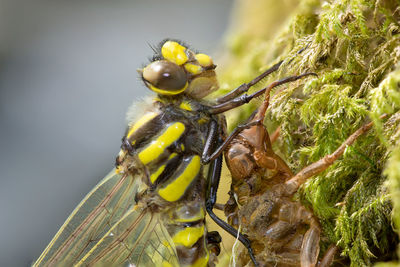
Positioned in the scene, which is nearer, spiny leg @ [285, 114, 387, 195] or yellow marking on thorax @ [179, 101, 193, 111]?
spiny leg @ [285, 114, 387, 195]

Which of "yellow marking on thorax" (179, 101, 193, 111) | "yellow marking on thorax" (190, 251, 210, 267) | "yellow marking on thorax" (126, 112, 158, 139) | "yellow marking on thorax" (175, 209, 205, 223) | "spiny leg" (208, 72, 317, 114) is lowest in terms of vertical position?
"yellow marking on thorax" (190, 251, 210, 267)

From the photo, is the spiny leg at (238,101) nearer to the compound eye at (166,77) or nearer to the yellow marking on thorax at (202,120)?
the yellow marking on thorax at (202,120)

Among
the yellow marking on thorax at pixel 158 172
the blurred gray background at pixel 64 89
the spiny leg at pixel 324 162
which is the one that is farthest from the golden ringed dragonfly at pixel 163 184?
the blurred gray background at pixel 64 89

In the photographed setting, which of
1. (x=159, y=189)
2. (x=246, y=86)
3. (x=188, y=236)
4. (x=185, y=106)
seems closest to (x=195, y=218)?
(x=188, y=236)

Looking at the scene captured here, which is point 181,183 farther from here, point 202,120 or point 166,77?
point 166,77

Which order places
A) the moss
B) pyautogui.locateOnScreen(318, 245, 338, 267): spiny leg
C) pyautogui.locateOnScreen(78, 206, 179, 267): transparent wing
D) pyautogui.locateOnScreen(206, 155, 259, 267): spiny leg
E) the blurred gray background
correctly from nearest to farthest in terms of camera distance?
the moss → pyautogui.locateOnScreen(318, 245, 338, 267): spiny leg → pyautogui.locateOnScreen(206, 155, 259, 267): spiny leg → pyautogui.locateOnScreen(78, 206, 179, 267): transparent wing → the blurred gray background

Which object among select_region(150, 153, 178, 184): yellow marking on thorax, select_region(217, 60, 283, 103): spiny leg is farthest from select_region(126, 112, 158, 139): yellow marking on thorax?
select_region(217, 60, 283, 103): spiny leg

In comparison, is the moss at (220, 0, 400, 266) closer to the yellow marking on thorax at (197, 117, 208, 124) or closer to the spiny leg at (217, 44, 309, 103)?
the spiny leg at (217, 44, 309, 103)
